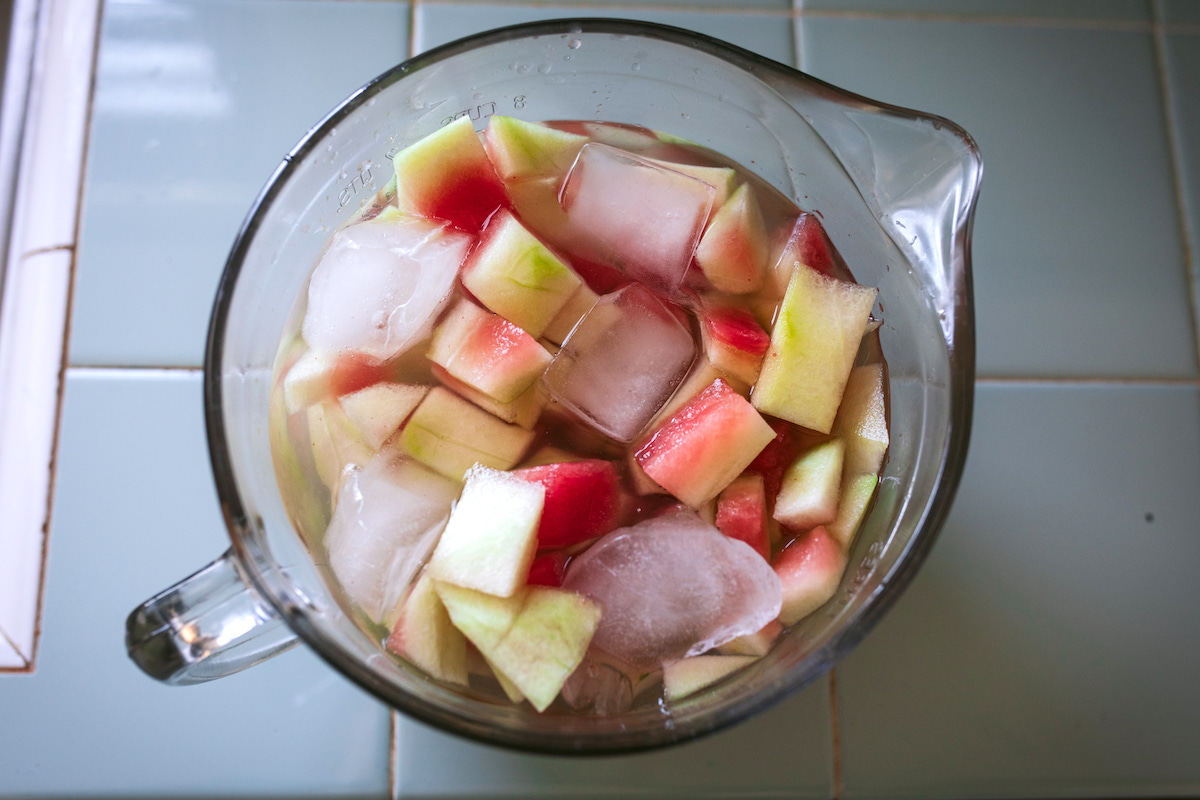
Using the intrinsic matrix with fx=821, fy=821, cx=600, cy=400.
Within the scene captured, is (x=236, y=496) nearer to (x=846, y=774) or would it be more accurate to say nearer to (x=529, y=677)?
(x=529, y=677)

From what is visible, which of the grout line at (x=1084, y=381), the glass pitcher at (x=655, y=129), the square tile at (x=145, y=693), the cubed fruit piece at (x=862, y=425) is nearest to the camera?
the glass pitcher at (x=655, y=129)

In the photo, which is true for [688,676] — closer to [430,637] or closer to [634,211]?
[430,637]

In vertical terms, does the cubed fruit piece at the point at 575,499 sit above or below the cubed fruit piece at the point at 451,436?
below

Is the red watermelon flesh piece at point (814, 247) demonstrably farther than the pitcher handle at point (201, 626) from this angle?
Yes

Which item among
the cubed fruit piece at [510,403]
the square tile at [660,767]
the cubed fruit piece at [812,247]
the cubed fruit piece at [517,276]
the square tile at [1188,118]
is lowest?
the square tile at [660,767]

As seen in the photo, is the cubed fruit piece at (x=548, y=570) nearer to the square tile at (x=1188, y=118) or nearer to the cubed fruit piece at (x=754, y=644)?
the cubed fruit piece at (x=754, y=644)

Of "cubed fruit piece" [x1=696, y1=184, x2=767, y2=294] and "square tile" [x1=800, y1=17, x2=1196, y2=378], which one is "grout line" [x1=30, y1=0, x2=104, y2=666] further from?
"square tile" [x1=800, y1=17, x2=1196, y2=378]

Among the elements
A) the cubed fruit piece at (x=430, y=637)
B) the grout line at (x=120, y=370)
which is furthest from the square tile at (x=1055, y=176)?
the grout line at (x=120, y=370)
